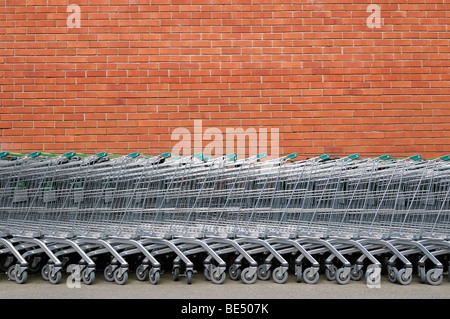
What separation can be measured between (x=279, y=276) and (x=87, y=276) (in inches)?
74.5

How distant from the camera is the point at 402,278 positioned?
605cm

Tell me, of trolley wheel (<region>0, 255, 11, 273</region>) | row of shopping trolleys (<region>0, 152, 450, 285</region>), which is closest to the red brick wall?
row of shopping trolleys (<region>0, 152, 450, 285</region>)

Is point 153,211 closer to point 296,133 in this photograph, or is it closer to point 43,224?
point 43,224

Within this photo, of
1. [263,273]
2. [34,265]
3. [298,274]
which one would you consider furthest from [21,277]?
[298,274]

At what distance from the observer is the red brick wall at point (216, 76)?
8.27 metres

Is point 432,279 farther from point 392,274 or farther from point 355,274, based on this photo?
point 355,274

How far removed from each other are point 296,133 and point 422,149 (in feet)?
5.71

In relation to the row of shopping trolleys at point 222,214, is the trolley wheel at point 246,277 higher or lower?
lower

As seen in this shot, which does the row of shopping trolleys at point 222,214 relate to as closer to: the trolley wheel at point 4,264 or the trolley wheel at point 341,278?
the trolley wheel at point 341,278

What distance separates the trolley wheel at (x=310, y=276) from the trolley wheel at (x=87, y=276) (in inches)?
82.4

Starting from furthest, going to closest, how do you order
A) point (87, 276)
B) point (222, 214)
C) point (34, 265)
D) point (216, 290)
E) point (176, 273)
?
point (34, 265) < point (222, 214) < point (176, 273) < point (87, 276) < point (216, 290)

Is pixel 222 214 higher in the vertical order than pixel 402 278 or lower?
higher

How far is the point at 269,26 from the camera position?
8.30m

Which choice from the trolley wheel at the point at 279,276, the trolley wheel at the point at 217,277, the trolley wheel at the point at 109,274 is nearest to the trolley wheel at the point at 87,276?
the trolley wheel at the point at 109,274
